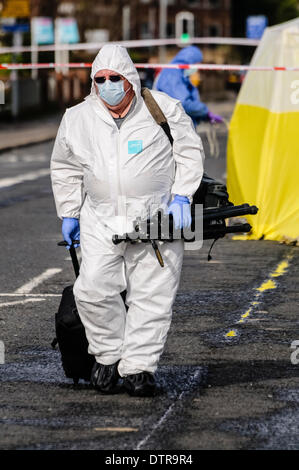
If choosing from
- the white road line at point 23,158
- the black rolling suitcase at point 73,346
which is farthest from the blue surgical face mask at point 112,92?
the white road line at point 23,158

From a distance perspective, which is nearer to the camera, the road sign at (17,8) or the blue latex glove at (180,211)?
the blue latex glove at (180,211)

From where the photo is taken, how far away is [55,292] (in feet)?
31.9

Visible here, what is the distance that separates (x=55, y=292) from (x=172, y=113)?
344 cm

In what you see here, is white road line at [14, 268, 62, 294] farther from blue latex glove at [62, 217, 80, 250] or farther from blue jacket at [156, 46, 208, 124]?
blue jacket at [156, 46, 208, 124]

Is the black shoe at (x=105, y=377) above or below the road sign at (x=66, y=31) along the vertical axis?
above

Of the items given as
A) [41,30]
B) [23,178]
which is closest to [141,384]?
[23,178]

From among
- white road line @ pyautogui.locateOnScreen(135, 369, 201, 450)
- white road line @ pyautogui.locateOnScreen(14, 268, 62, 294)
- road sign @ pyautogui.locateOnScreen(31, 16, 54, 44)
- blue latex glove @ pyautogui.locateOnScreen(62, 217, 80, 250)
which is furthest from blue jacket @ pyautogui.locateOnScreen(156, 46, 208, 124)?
road sign @ pyautogui.locateOnScreen(31, 16, 54, 44)

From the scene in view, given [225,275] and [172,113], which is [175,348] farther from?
[225,275]

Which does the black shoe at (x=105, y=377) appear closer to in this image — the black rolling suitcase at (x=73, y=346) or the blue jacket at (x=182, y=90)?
the black rolling suitcase at (x=73, y=346)

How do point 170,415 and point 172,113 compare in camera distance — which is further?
point 172,113

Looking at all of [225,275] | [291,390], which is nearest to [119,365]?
[291,390]

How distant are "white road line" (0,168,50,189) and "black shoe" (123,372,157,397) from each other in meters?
12.4

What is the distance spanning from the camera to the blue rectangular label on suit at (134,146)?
641 cm

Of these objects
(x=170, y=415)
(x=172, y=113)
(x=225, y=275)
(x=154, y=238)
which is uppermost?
(x=172, y=113)
